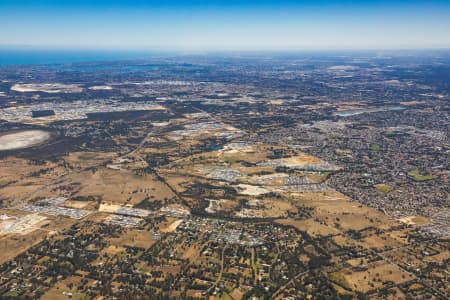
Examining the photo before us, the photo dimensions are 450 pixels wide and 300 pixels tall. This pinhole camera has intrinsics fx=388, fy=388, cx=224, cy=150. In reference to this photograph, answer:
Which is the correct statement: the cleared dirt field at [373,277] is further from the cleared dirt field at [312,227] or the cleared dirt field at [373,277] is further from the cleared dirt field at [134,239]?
the cleared dirt field at [134,239]

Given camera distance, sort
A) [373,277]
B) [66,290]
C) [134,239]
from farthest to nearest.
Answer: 1. [134,239]
2. [373,277]
3. [66,290]

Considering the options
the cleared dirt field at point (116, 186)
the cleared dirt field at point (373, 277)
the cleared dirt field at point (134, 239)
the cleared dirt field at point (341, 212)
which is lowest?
the cleared dirt field at point (373, 277)

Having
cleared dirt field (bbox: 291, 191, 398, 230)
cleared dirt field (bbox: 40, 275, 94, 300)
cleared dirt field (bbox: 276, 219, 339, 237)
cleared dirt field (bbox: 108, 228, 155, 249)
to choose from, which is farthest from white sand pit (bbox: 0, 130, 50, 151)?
cleared dirt field (bbox: 276, 219, 339, 237)

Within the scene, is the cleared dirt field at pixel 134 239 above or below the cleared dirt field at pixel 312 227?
above

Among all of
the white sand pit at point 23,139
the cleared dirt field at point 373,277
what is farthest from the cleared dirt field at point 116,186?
the cleared dirt field at point 373,277

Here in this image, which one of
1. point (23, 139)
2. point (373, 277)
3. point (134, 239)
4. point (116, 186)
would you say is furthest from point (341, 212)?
point (23, 139)

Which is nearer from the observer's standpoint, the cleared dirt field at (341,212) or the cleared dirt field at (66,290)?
the cleared dirt field at (66,290)

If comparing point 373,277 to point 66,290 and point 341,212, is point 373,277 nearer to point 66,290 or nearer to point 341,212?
point 341,212

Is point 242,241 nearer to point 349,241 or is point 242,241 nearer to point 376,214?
point 349,241

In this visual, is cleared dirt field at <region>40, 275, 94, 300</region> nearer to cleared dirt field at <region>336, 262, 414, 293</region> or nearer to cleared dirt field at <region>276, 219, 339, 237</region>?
cleared dirt field at <region>336, 262, 414, 293</region>
